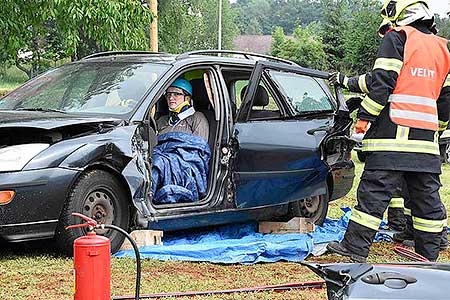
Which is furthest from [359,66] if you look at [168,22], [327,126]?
[327,126]

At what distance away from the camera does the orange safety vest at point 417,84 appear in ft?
18.2

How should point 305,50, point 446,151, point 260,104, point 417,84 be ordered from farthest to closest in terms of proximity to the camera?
point 305,50 → point 446,151 → point 260,104 → point 417,84

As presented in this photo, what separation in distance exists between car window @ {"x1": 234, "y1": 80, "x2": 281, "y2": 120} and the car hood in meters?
1.45

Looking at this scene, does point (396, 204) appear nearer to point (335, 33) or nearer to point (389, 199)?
point (389, 199)

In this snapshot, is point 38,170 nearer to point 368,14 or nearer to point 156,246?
point 156,246

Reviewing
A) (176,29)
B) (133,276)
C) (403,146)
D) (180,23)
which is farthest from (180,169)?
(180,23)

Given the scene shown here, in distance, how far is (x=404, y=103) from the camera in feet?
18.2

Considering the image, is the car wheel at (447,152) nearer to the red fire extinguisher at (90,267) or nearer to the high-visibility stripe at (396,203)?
the high-visibility stripe at (396,203)

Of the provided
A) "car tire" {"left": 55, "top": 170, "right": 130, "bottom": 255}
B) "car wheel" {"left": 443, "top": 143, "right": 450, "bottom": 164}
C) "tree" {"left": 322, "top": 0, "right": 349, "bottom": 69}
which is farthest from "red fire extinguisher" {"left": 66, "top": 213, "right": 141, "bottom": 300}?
"tree" {"left": 322, "top": 0, "right": 349, "bottom": 69}

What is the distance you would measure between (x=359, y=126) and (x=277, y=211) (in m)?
1.40

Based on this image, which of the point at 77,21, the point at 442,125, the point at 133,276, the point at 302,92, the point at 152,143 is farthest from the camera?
the point at 77,21

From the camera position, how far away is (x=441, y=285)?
2.37m

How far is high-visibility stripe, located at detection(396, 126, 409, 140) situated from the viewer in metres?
5.57

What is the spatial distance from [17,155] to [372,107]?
256cm
